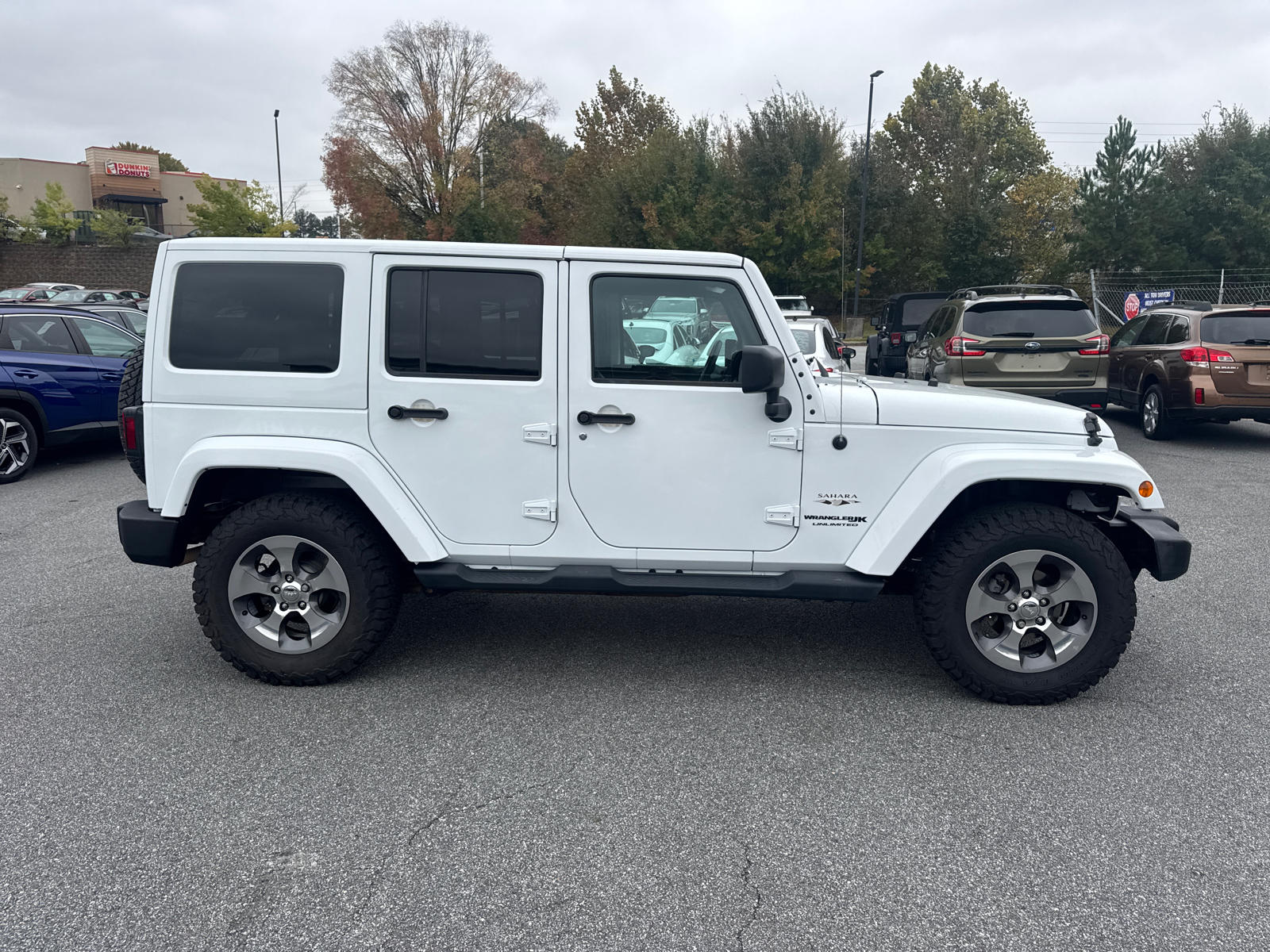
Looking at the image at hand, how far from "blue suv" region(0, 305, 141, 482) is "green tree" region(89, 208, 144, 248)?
44872mm

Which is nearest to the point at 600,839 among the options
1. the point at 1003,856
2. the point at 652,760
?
the point at 652,760

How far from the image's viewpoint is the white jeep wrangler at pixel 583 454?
158 inches

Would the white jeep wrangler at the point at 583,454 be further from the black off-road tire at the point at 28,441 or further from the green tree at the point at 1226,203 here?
the green tree at the point at 1226,203

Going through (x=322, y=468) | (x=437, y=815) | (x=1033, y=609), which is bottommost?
(x=437, y=815)

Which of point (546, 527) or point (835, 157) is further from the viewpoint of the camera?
point (835, 157)

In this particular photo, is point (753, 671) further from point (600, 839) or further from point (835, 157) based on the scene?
point (835, 157)

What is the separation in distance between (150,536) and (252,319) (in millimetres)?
1092

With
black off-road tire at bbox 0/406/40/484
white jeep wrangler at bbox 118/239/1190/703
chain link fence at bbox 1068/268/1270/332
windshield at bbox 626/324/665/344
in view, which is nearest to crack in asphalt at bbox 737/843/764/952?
white jeep wrangler at bbox 118/239/1190/703

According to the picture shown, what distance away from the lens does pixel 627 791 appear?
3.36 meters

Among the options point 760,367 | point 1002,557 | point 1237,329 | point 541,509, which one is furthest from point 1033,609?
point 1237,329

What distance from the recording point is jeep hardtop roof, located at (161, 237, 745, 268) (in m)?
4.04

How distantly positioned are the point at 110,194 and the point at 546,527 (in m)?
85.1

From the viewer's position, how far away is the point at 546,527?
4.16 metres

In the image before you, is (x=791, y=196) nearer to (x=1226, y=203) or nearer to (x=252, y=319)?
(x=1226, y=203)
